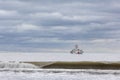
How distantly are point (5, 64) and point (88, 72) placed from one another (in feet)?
42.3

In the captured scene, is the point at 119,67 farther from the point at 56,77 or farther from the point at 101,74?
the point at 56,77

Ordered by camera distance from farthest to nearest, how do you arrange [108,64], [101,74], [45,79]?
[108,64]
[101,74]
[45,79]

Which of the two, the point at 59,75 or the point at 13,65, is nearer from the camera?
the point at 59,75

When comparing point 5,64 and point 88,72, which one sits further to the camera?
point 5,64

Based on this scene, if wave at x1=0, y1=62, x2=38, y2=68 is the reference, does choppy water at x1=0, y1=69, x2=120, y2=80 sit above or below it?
below

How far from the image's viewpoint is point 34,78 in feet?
123

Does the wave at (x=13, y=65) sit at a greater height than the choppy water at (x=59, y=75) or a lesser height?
greater

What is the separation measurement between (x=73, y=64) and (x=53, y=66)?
117 inches

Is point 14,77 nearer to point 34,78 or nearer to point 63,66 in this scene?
point 34,78

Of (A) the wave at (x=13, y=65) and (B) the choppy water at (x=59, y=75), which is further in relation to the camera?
(A) the wave at (x=13, y=65)

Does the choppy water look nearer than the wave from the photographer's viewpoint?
Yes

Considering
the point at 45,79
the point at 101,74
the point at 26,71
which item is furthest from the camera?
the point at 26,71

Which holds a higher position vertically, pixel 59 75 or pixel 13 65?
pixel 13 65

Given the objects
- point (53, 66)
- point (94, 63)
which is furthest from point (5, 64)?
point (94, 63)
